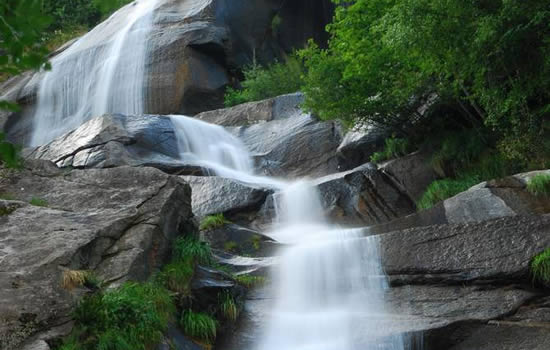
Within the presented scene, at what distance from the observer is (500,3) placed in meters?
9.70

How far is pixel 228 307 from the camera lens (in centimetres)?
788

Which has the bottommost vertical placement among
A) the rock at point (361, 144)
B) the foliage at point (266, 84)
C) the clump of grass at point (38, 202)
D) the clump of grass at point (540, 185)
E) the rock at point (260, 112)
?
the clump of grass at point (540, 185)

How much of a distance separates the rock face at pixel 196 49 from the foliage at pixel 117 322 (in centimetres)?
1443

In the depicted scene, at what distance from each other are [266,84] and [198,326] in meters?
14.3

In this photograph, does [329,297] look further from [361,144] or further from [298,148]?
[298,148]

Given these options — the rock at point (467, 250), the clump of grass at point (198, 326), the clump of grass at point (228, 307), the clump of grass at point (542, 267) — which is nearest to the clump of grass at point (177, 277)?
the clump of grass at point (198, 326)

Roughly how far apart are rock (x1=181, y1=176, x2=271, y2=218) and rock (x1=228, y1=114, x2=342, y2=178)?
273 centimetres

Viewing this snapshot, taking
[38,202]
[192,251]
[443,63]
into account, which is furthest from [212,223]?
[443,63]

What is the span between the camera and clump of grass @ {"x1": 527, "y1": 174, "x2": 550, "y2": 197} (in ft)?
28.9

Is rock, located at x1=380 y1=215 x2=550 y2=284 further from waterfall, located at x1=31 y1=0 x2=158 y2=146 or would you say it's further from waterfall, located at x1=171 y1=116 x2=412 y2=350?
waterfall, located at x1=31 y1=0 x2=158 y2=146

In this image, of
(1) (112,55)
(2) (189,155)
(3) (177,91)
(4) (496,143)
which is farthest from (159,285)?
(1) (112,55)

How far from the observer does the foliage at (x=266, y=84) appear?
68.0ft

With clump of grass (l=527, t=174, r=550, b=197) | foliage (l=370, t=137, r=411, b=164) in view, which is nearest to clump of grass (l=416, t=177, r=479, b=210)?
foliage (l=370, t=137, r=411, b=164)

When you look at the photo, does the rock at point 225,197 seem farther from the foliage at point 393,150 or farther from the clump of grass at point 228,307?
the clump of grass at point 228,307
